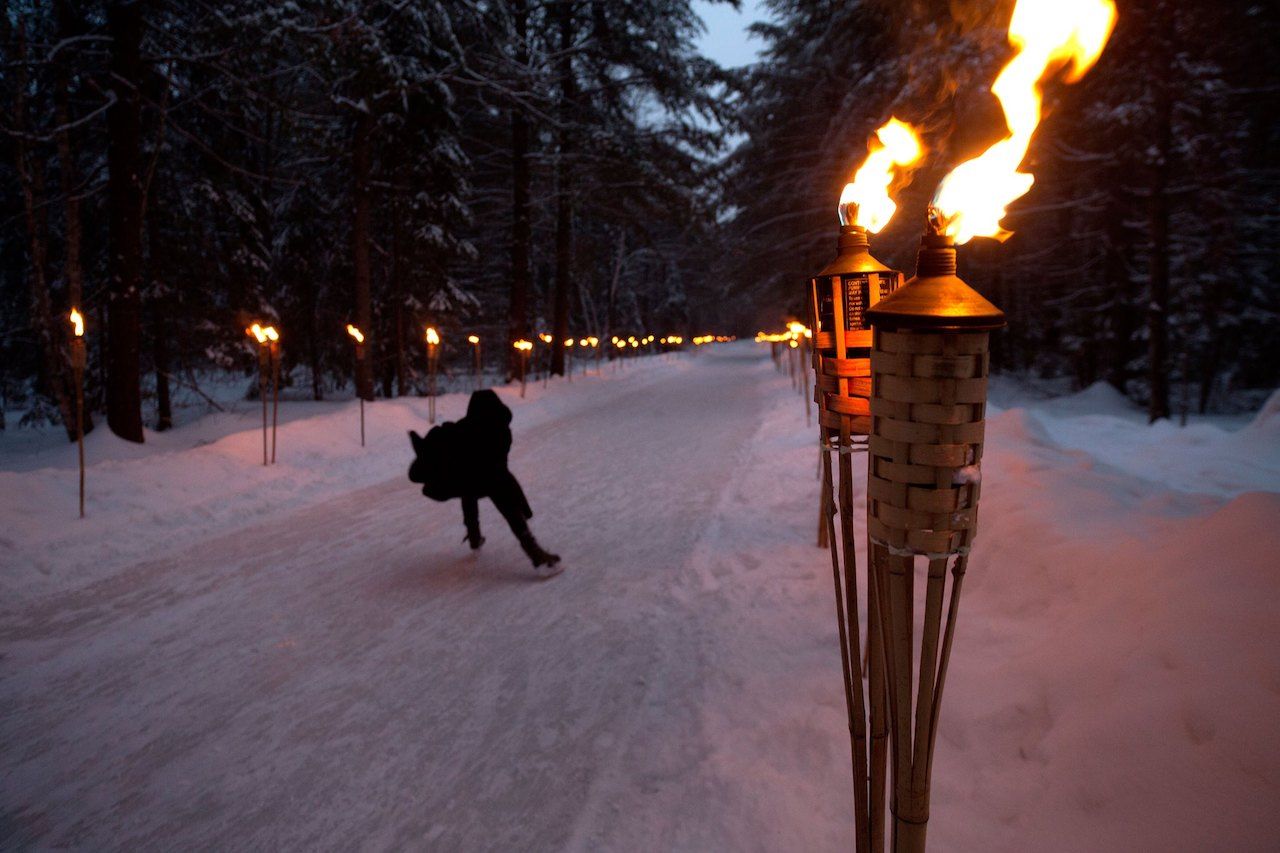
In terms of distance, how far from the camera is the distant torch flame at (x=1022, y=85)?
4.84 ft

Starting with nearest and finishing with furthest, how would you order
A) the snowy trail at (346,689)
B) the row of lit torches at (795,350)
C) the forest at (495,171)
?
the snowy trail at (346,689) < the forest at (495,171) < the row of lit torches at (795,350)

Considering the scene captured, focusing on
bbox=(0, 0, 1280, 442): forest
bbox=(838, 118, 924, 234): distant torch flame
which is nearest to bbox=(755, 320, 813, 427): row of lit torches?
bbox=(0, 0, 1280, 442): forest

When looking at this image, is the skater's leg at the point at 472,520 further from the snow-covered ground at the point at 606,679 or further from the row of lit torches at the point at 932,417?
the row of lit torches at the point at 932,417

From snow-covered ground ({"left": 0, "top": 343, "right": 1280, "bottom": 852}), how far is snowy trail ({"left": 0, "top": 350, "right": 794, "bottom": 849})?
0.06 feet

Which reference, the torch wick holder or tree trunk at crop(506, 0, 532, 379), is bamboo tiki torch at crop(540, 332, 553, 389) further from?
the torch wick holder

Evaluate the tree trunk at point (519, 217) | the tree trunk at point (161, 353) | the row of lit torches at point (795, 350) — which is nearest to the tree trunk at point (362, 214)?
the tree trunk at point (161, 353)

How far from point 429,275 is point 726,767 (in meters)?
19.3

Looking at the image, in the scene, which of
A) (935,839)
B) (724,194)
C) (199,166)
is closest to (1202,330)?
(724,194)

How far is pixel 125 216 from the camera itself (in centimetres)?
961

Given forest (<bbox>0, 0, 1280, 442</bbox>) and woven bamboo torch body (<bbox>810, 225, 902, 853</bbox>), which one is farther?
forest (<bbox>0, 0, 1280, 442</bbox>)

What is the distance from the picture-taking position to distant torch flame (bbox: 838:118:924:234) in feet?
7.56

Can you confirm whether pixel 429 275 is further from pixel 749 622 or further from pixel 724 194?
pixel 749 622

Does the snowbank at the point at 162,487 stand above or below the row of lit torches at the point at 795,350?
below

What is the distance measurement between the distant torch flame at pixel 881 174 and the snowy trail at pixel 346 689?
2706mm
